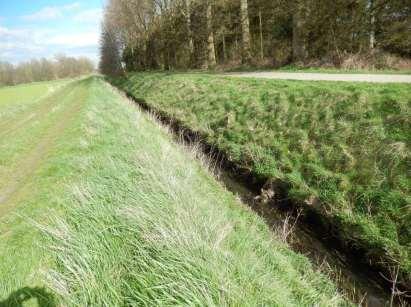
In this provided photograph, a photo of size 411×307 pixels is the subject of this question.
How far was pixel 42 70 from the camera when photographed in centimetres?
11575

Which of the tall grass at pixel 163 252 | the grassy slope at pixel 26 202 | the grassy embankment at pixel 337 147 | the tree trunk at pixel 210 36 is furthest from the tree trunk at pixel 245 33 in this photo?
the tall grass at pixel 163 252

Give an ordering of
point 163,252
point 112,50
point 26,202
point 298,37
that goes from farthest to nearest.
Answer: point 112,50 → point 298,37 → point 26,202 → point 163,252

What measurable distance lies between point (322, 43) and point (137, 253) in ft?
54.4

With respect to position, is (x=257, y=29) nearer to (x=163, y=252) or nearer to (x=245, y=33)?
(x=245, y=33)

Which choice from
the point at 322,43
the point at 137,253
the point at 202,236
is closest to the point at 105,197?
the point at 137,253

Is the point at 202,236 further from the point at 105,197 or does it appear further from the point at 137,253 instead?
the point at 105,197

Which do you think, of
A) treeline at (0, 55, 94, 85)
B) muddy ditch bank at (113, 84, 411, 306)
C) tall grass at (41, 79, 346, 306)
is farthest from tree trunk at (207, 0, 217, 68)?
treeline at (0, 55, 94, 85)

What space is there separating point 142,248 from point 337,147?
4.80 meters

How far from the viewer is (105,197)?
471cm

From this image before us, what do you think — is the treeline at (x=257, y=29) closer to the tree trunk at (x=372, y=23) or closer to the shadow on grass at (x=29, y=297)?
the tree trunk at (x=372, y=23)

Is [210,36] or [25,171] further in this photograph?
[210,36]

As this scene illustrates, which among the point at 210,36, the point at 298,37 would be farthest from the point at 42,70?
the point at 298,37

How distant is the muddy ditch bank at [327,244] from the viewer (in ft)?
12.9

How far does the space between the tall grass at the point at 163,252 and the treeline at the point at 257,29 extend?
11.8 meters
